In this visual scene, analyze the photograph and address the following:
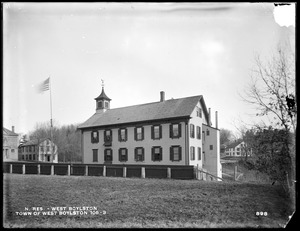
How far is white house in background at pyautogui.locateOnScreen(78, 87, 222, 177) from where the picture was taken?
413 inches

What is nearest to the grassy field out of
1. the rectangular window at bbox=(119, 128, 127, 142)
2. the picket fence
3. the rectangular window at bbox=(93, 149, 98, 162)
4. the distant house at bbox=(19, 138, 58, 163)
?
the distant house at bbox=(19, 138, 58, 163)

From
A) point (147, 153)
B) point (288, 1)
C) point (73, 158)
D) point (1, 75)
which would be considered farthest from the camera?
point (73, 158)

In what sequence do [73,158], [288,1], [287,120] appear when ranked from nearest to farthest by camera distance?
1. [288,1]
2. [287,120]
3. [73,158]

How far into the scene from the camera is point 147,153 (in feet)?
38.1

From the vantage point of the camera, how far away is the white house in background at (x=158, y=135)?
10.5m

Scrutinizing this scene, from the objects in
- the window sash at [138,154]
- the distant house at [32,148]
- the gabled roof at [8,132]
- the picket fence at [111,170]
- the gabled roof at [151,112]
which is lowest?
the picket fence at [111,170]

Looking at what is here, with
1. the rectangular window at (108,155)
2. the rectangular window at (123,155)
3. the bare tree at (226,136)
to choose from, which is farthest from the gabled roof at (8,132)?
the rectangular window at (108,155)

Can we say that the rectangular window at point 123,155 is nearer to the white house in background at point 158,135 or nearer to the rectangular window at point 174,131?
the white house in background at point 158,135

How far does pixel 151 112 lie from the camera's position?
1155cm

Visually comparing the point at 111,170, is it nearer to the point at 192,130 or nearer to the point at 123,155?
the point at 123,155

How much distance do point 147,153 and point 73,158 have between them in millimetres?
8147

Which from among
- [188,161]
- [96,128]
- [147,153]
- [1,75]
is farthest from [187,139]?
[1,75]

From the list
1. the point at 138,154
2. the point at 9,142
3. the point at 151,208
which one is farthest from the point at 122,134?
the point at 151,208

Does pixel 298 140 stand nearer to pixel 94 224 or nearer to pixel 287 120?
pixel 287 120
